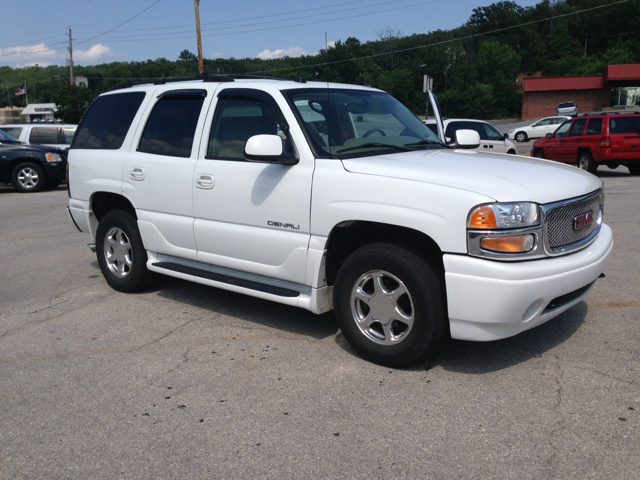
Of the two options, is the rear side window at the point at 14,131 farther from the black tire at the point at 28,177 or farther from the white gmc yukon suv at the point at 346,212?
the white gmc yukon suv at the point at 346,212

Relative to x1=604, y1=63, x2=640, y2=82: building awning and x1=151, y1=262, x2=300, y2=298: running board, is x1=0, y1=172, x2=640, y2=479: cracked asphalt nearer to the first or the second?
x1=151, y1=262, x2=300, y2=298: running board

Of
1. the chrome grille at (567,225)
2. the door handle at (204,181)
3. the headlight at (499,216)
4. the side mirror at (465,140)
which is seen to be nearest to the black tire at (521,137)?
the side mirror at (465,140)

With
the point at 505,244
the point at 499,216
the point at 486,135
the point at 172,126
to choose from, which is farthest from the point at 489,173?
the point at 486,135

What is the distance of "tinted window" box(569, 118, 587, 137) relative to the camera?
17109mm

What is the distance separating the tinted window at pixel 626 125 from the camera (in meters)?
16.1

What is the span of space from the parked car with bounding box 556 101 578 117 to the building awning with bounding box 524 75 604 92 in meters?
2.73

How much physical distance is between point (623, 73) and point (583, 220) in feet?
185

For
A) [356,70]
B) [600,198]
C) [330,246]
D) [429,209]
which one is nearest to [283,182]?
[330,246]

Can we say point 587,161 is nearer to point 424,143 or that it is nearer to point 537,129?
point 424,143

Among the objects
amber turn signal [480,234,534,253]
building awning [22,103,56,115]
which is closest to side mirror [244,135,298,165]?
amber turn signal [480,234,534,253]

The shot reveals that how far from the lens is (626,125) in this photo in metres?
16.2

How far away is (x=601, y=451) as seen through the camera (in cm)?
300

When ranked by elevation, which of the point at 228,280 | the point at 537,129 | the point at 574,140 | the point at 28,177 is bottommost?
the point at 228,280

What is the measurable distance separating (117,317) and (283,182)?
214 centimetres
